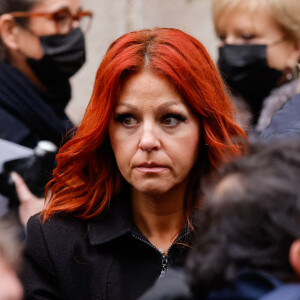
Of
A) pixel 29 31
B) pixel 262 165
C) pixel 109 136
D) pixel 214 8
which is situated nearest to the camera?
pixel 262 165

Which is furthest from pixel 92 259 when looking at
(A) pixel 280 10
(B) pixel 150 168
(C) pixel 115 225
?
(A) pixel 280 10

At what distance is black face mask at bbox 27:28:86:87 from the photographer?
11.1 ft

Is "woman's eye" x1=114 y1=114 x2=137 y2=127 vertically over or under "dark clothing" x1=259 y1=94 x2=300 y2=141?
over

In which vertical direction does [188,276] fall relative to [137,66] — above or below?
below

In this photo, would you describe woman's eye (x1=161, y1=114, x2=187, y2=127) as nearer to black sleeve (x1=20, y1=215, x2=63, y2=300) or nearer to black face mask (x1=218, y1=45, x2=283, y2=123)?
black sleeve (x1=20, y1=215, x2=63, y2=300)

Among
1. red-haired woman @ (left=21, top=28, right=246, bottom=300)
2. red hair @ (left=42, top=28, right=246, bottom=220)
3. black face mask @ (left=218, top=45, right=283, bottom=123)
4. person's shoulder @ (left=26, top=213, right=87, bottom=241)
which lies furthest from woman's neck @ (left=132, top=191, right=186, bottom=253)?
black face mask @ (left=218, top=45, right=283, bottom=123)

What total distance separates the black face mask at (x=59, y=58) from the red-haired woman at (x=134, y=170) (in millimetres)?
1028

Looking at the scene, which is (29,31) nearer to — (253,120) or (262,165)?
(253,120)

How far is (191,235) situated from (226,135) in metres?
0.44

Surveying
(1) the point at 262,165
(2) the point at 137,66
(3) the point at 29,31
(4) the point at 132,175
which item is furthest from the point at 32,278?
(3) the point at 29,31

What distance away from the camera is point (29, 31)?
3.35 m

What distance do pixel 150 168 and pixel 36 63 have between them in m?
1.38

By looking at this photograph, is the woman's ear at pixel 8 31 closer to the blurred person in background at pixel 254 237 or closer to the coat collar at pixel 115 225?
the coat collar at pixel 115 225

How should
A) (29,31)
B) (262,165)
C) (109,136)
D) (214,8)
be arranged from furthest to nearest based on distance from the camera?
(214,8)
(29,31)
(109,136)
(262,165)
